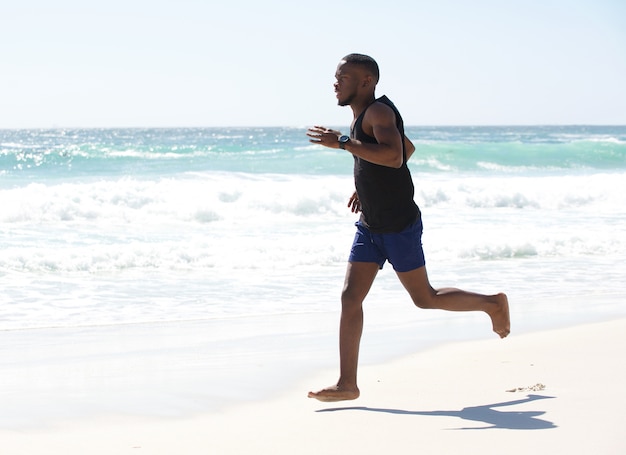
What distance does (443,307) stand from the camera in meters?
4.35

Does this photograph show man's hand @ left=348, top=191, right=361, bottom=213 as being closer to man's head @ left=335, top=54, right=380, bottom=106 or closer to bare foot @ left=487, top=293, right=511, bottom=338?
man's head @ left=335, top=54, right=380, bottom=106

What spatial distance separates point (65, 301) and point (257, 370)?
10.5 ft

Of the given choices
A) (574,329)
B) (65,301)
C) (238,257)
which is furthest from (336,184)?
(574,329)

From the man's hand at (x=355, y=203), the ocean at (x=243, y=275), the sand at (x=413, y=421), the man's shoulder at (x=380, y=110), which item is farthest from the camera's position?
the ocean at (x=243, y=275)

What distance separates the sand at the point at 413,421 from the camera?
3.52 m

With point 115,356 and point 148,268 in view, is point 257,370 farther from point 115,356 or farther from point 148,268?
point 148,268

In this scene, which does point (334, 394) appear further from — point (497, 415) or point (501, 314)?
point (501, 314)

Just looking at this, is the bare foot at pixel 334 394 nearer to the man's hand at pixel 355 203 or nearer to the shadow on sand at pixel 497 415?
the shadow on sand at pixel 497 415

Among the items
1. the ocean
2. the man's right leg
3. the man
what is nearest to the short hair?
the man

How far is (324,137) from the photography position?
12.8 ft

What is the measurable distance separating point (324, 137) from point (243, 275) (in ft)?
18.4

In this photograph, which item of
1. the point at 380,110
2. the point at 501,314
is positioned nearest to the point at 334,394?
the point at 501,314

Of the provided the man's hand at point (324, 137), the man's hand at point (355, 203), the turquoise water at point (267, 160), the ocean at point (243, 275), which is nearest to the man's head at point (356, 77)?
the man's hand at point (324, 137)

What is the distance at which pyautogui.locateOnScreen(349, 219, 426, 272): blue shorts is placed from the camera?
4.14m
